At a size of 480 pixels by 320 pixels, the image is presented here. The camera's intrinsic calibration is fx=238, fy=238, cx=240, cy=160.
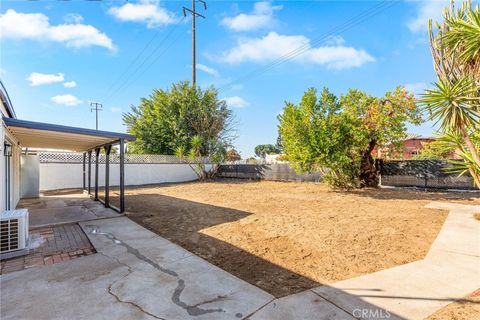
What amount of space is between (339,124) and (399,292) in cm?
756

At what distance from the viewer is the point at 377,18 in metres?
10.2

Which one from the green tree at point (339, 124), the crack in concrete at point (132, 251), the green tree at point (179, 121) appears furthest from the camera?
the green tree at point (179, 121)

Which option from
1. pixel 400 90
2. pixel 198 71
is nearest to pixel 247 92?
pixel 198 71

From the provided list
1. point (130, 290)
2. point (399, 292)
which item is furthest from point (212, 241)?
point (399, 292)

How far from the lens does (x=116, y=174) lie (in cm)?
1418

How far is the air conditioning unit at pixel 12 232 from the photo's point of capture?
11.8 ft

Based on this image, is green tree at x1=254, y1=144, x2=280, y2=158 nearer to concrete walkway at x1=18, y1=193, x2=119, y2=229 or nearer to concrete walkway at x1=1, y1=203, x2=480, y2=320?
concrete walkway at x1=18, y1=193, x2=119, y2=229

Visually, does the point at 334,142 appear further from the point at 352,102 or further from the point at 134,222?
the point at 134,222

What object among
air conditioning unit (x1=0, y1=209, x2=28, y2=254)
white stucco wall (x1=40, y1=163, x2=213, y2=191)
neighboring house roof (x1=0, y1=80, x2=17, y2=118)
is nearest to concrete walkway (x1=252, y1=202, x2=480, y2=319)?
air conditioning unit (x1=0, y1=209, x2=28, y2=254)

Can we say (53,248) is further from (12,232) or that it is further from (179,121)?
(179,121)

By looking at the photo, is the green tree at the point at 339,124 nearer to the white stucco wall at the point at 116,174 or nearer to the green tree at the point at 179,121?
the green tree at the point at 179,121

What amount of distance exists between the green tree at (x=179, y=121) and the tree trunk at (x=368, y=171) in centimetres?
1007

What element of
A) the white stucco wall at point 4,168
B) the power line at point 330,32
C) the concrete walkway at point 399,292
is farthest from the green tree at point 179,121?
the concrete walkway at point 399,292

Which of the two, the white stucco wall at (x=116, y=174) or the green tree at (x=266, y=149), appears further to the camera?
the green tree at (x=266, y=149)
